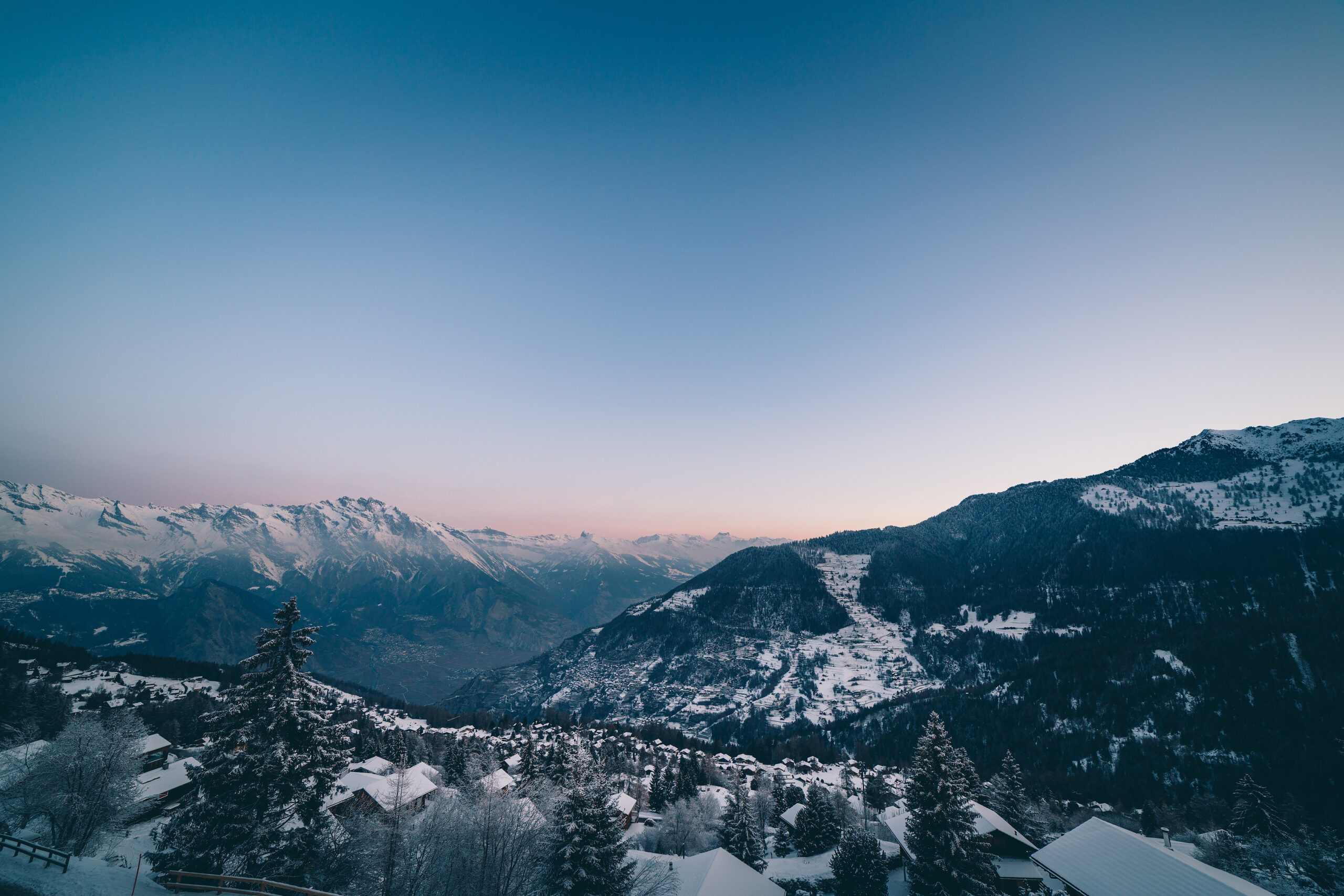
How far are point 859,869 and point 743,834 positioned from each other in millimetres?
14078

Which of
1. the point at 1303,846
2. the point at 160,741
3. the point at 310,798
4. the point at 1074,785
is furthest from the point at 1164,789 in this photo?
the point at 160,741

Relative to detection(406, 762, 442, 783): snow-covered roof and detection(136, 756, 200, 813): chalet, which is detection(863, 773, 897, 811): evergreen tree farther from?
detection(136, 756, 200, 813): chalet

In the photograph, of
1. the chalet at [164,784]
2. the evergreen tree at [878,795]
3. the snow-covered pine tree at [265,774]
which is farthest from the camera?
the evergreen tree at [878,795]

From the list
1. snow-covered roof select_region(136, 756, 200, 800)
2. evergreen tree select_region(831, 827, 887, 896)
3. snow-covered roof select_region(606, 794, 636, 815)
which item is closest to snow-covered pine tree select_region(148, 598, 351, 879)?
evergreen tree select_region(831, 827, 887, 896)

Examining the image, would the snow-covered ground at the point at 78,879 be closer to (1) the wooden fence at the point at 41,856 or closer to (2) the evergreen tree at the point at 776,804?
(1) the wooden fence at the point at 41,856

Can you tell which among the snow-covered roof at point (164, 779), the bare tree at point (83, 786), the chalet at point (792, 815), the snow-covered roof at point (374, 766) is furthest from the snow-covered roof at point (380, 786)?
the chalet at point (792, 815)

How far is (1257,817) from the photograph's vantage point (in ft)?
158

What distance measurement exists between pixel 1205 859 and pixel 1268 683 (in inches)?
4199

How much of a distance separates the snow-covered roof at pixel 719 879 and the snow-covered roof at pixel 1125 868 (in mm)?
21158

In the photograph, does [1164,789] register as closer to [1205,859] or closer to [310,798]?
[1205,859]

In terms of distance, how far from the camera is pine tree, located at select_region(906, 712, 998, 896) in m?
33.8

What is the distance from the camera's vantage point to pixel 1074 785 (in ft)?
314

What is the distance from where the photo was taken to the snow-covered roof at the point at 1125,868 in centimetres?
2914

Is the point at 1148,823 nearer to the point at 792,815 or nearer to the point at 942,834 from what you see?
the point at 792,815
